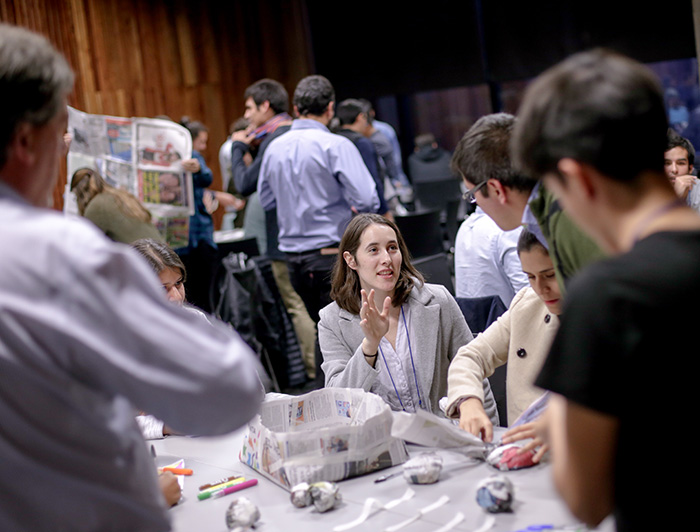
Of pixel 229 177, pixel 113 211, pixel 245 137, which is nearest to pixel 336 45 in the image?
pixel 229 177

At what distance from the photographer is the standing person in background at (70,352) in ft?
2.81

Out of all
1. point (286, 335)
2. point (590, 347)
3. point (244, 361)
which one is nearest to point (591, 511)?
point (590, 347)

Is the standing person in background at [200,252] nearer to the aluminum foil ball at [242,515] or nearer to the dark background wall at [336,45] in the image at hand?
the dark background wall at [336,45]

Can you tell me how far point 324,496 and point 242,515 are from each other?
0.16m

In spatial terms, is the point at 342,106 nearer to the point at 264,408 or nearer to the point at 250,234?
the point at 250,234

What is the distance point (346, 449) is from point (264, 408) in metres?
0.27

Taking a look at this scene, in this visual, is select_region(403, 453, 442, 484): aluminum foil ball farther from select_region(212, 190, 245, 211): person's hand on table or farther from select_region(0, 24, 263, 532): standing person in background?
select_region(212, 190, 245, 211): person's hand on table

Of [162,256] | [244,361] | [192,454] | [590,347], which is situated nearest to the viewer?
[590,347]

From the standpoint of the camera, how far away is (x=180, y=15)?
8281 mm

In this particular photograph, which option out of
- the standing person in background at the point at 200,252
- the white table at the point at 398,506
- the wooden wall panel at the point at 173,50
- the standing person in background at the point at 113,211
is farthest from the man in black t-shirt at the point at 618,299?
the wooden wall panel at the point at 173,50

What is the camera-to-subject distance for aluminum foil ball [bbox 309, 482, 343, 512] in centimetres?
153

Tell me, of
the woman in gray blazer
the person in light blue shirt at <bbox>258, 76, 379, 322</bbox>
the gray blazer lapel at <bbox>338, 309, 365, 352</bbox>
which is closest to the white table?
the woman in gray blazer

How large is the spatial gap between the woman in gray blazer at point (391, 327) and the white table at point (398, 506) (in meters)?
0.61

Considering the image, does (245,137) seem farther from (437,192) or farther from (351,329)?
(437,192)
